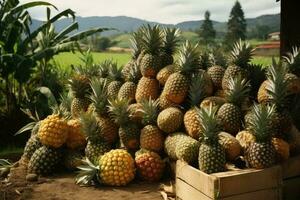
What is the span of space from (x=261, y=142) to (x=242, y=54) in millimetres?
1258

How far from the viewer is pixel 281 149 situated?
450 cm

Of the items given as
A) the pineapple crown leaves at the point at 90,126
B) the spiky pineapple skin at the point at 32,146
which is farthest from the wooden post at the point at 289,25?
the spiky pineapple skin at the point at 32,146

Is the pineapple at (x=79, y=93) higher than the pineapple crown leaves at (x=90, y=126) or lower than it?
higher

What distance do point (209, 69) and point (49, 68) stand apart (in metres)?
4.95

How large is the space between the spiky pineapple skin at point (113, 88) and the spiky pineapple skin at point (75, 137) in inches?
22.3

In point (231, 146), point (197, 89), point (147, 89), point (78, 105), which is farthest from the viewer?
point (78, 105)

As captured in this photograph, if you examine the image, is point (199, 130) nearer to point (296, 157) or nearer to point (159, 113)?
point (159, 113)

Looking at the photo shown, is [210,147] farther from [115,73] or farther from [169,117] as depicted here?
[115,73]

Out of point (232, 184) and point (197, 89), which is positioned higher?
point (197, 89)

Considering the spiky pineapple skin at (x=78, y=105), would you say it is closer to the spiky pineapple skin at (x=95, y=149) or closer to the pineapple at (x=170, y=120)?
the spiky pineapple skin at (x=95, y=149)

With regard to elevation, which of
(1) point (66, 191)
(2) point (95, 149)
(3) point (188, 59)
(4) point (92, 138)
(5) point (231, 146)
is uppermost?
(3) point (188, 59)

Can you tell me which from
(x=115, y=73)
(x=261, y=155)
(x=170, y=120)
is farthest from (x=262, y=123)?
(x=115, y=73)

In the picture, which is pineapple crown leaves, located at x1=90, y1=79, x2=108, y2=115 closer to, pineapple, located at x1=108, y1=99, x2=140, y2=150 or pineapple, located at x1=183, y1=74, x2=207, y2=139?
pineapple, located at x1=108, y1=99, x2=140, y2=150

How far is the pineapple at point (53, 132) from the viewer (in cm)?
556
